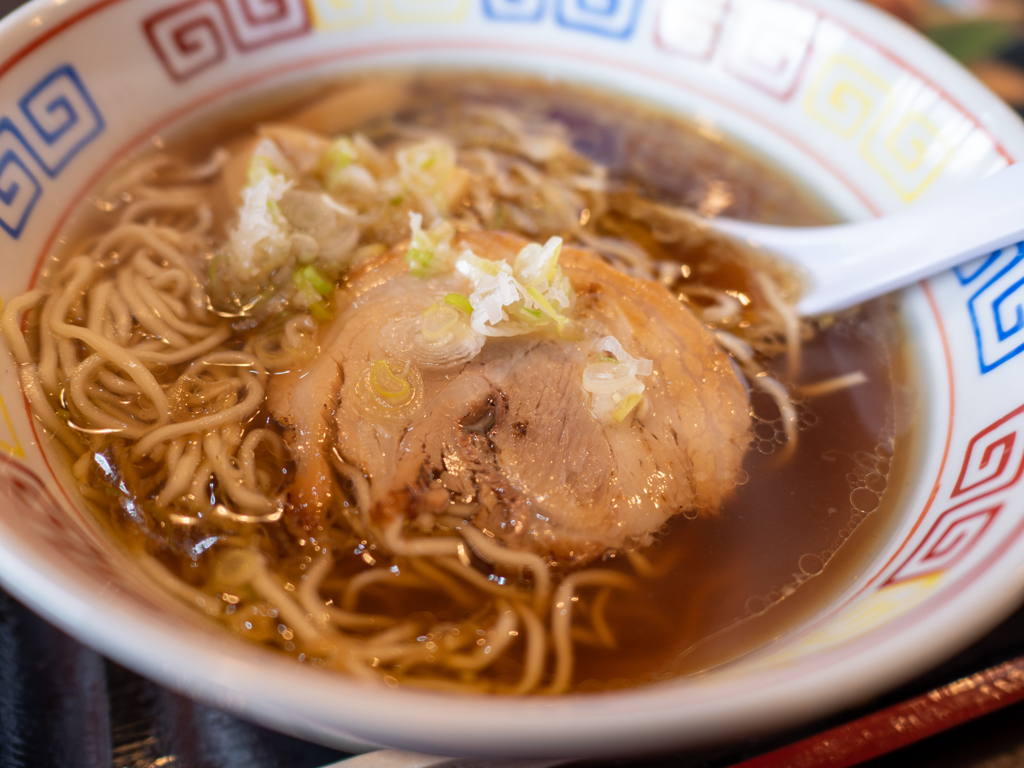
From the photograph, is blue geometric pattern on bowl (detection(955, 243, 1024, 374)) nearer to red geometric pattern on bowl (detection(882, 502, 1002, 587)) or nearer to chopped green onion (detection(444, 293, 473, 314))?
red geometric pattern on bowl (detection(882, 502, 1002, 587))

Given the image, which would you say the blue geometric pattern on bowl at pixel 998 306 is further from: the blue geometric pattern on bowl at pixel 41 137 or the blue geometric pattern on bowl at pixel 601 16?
the blue geometric pattern on bowl at pixel 41 137

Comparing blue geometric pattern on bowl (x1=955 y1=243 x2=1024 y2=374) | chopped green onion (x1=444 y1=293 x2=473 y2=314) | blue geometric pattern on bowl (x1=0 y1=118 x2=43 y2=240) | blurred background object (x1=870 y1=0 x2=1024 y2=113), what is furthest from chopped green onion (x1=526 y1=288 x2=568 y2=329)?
blurred background object (x1=870 y1=0 x2=1024 y2=113)

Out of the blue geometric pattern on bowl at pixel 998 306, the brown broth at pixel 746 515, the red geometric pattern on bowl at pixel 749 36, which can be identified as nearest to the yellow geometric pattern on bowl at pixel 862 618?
the brown broth at pixel 746 515

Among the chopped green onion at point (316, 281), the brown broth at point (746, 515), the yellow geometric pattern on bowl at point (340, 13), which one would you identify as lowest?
the brown broth at point (746, 515)

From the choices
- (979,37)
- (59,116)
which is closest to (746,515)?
(59,116)

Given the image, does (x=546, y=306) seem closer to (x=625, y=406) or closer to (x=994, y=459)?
(x=625, y=406)
